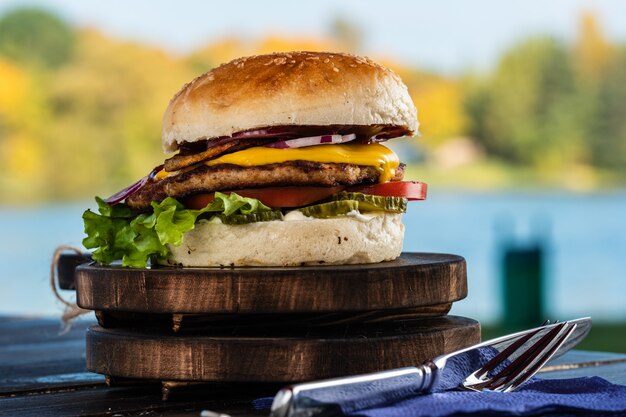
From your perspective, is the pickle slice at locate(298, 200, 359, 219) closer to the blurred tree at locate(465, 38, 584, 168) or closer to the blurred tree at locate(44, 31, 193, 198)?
the blurred tree at locate(44, 31, 193, 198)

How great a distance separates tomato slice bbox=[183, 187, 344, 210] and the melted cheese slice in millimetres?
67

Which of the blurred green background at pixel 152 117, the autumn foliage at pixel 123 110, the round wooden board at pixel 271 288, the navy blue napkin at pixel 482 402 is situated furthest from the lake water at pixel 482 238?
the navy blue napkin at pixel 482 402

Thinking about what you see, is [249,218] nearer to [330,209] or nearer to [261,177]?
[261,177]

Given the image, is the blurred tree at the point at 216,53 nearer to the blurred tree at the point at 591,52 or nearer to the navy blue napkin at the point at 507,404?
the blurred tree at the point at 591,52

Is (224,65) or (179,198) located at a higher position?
(224,65)

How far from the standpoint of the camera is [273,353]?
84.3 inches

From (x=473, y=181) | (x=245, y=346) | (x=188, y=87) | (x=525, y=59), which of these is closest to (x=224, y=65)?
(x=188, y=87)

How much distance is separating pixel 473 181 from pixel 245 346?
13914mm

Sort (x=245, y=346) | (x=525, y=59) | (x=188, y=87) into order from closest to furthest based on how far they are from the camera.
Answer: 1. (x=245, y=346)
2. (x=188, y=87)
3. (x=525, y=59)

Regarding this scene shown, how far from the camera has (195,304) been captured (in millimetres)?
2203

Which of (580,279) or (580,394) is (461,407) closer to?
(580,394)

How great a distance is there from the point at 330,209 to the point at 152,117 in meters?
14.0

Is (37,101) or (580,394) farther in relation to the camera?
(37,101)

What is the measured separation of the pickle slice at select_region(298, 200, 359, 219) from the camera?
8.05ft
